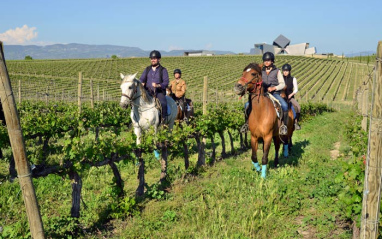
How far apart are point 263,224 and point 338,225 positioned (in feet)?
3.95

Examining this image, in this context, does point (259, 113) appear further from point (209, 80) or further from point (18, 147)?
point (209, 80)

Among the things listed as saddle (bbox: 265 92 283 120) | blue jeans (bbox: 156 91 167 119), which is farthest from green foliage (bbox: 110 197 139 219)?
saddle (bbox: 265 92 283 120)

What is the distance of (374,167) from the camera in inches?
143

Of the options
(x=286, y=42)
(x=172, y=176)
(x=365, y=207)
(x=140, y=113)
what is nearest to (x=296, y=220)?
(x=365, y=207)

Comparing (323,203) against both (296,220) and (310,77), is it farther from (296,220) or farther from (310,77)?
(310,77)

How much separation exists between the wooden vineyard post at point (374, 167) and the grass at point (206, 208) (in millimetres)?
1093

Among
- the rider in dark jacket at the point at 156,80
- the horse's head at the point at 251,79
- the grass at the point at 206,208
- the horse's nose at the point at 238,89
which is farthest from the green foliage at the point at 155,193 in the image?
the rider in dark jacket at the point at 156,80

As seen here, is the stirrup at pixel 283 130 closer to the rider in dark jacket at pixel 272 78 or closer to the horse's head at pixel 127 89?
the rider in dark jacket at pixel 272 78

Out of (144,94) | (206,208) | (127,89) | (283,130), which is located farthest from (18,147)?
(283,130)

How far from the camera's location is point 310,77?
60000 millimetres

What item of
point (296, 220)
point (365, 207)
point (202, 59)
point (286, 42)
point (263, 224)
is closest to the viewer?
point (365, 207)

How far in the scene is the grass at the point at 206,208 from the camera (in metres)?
4.86

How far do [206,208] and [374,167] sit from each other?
2861mm

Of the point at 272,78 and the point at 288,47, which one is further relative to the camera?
the point at 288,47
